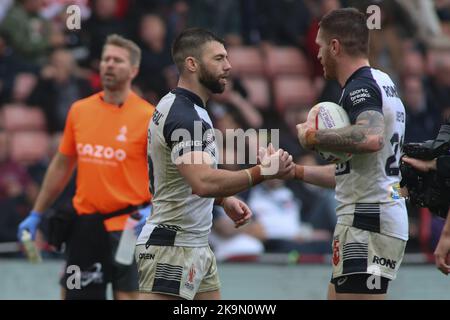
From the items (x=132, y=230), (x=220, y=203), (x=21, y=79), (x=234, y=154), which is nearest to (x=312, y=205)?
(x=234, y=154)

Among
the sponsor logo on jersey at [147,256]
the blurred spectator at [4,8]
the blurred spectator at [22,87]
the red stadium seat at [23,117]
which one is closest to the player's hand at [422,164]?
the sponsor logo on jersey at [147,256]

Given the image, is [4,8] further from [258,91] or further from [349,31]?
[349,31]

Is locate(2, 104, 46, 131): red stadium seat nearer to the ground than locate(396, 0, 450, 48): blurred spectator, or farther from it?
nearer to the ground

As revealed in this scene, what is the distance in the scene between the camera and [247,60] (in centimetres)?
1611

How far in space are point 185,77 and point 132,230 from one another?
1.88m

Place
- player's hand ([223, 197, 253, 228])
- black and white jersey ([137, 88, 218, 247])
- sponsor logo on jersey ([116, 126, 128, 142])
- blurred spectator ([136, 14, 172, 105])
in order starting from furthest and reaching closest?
blurred spectator ([136, 14, 172, 105]), sponsor logo on jersey ([116, 126, 128, 142]), player's hand ([223, 197, 253, 228]), black and white jersey ([137, 88, 218, 247])

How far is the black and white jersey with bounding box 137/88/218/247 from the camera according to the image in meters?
7.02

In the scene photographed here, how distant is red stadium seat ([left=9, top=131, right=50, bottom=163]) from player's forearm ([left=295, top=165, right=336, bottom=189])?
23.1 ft

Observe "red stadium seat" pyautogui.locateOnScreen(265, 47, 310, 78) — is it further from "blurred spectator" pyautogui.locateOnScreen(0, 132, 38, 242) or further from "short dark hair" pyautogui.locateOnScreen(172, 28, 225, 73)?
"short dark hair" pyautogui.locateOnScreen(172, 28, 225, 73)

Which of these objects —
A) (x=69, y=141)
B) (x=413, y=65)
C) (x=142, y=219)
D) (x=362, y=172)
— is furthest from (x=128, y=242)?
(x=413, y=65)

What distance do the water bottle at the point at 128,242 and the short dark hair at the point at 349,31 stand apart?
2329 millimetres

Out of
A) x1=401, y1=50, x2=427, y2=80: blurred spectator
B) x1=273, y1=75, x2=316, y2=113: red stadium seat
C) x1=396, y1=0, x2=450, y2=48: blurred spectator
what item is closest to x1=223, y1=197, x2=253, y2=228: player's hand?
x1=273, y1=75, x2=316, y2=113: red stadium seat

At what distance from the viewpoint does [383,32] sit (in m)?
15.7
